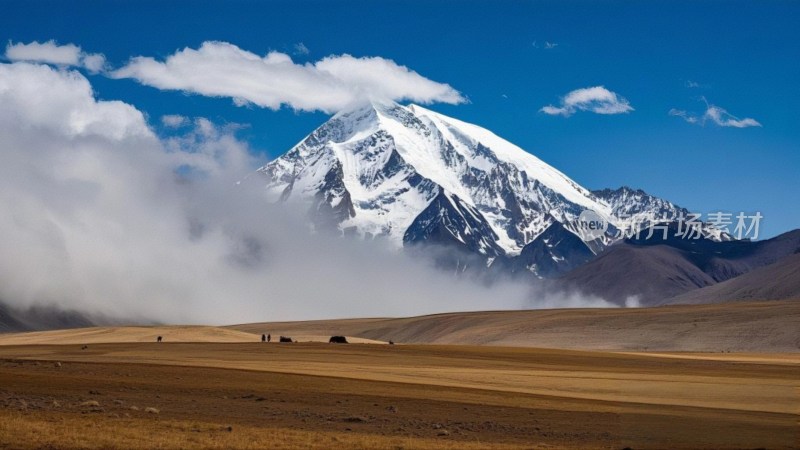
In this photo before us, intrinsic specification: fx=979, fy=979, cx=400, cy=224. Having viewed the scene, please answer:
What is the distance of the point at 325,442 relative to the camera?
37750 mm

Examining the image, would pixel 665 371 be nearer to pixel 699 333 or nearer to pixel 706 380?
pixel 706 380

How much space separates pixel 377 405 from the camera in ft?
165

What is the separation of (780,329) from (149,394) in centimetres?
13265

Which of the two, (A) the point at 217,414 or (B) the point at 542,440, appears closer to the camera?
(B) the point at 542,440

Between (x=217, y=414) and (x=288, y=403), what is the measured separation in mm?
5506

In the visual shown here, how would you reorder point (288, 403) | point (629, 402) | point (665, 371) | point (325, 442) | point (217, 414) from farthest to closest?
point (665, 371)
point (629, 402)
point (288, 403)
point (217, 414)
point (325, 442)

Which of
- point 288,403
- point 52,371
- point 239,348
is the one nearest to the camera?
point 288,403

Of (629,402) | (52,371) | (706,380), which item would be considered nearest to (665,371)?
(706,380)

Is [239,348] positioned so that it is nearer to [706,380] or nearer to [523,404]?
[706,380]

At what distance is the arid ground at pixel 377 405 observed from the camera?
38.9m

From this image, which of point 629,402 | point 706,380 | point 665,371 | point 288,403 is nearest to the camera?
point 288,403

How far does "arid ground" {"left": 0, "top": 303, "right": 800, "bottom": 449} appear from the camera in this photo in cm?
3888

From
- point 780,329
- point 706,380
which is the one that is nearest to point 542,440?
point 706,380

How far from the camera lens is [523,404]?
5206cm
